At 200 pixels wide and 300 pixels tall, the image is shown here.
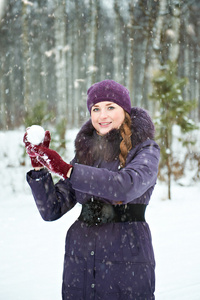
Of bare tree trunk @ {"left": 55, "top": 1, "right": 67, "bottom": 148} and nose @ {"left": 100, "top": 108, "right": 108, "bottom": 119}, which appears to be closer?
nose @ {"left": 100, "top": 108, "right": 108, "bottom": 119}

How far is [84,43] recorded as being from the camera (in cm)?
2525

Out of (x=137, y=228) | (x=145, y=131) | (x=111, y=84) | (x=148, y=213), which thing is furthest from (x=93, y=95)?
(x=148, y=213)

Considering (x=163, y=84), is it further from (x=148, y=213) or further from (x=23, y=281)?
(x=23, y=281)

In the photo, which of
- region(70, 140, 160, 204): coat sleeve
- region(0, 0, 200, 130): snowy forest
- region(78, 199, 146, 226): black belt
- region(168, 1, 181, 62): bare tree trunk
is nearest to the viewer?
region(70, 140, 160, 204): coat sleeve

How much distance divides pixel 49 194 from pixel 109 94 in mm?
646

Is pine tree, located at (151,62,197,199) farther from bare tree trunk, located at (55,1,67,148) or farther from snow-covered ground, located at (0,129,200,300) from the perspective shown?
bare tree trunk, located at (55,1,67,148)

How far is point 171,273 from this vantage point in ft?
12.9

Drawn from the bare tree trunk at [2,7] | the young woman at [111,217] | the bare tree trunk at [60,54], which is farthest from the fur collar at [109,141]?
the bare tree trunk at [2,7]

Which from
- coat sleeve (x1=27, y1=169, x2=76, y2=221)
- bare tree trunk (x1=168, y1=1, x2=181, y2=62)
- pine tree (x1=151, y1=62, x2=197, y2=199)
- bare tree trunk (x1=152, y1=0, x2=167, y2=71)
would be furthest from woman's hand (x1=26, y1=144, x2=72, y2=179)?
bare tree trunk (x1=168, y1=1, x2=181, y2=62)

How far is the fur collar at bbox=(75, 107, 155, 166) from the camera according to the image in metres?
1.76

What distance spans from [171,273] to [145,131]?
2.75 meters

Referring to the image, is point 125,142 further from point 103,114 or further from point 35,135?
point 35,135

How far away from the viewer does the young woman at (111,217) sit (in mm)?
1634

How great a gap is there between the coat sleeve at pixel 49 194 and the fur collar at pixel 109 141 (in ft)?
0.66
